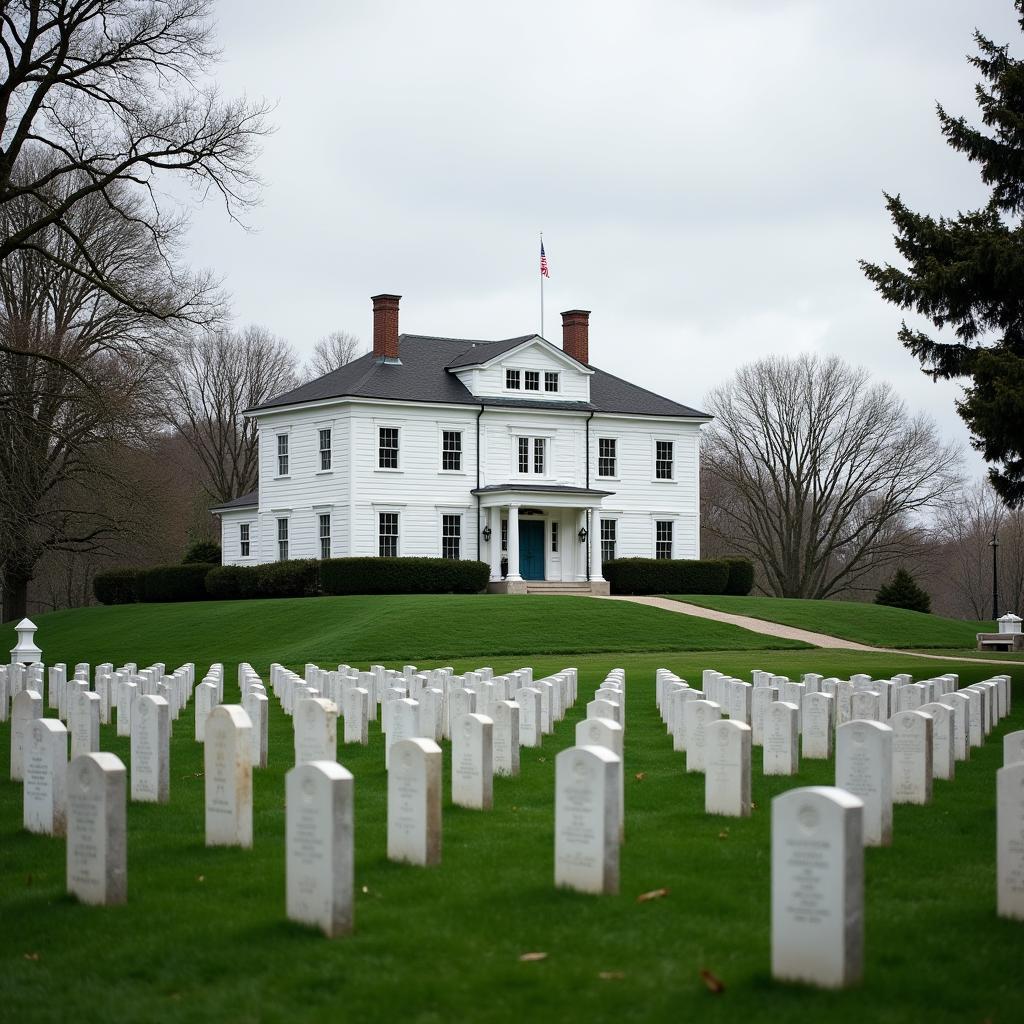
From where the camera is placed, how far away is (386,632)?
3450cm

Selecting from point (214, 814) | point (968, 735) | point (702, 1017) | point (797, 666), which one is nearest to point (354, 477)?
point (797, 666)

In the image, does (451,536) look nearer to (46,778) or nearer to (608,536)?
(608,536)

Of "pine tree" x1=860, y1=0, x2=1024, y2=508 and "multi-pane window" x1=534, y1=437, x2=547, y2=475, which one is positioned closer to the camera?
"pine tree" x1=860, y1=0, x2=1024, y2=508

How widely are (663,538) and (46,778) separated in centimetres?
4272

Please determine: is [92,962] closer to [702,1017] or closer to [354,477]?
[702,1017]

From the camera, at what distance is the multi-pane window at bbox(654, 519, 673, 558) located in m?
51.7

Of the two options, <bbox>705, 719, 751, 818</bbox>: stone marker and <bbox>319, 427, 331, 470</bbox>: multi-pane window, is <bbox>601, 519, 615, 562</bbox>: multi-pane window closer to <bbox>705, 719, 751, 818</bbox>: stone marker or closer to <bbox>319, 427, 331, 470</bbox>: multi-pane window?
<bbox>319, 427, 331, 470</bbox>: multi-pane window

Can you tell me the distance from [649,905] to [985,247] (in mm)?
15317

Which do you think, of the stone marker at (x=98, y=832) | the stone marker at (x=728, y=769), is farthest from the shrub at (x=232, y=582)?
the stone marker at (x=98, y=832)

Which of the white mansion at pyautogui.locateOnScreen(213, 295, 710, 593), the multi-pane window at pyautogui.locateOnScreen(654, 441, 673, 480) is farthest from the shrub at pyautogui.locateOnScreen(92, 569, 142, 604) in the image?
the multi-pane window at pyautogui.locateOnScreen(654, 441, 673, 480)

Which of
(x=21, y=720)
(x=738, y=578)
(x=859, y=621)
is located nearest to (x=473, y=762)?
(x=21, y=720)

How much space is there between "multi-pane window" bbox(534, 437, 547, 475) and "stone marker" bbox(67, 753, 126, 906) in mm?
41726

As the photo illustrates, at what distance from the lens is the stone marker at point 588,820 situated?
7.75 m

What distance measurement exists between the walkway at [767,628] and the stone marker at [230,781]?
25.2 m
